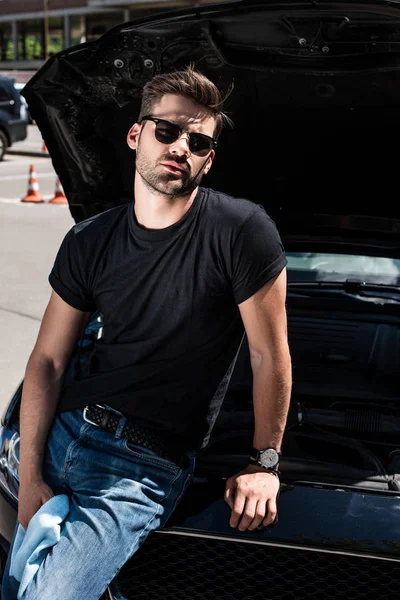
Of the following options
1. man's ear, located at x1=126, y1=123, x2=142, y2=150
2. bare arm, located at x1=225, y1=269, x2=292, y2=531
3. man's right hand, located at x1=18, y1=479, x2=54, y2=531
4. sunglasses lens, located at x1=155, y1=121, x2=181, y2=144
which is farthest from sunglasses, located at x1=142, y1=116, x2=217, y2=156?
man's right hand, located at x1=18, y1=479, x2=54, y2=531

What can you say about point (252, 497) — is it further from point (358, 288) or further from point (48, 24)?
point (48, 24)

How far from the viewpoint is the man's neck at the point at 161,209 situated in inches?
87.0

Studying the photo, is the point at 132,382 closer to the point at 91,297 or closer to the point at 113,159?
the point at 91,297

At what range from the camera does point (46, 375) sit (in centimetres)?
229

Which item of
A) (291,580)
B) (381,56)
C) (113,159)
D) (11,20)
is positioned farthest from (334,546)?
(11,20)

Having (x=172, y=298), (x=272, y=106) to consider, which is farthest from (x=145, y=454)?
(x=272, y=106)

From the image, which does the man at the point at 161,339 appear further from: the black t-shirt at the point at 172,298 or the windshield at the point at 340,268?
the windshield at the point at 340,268

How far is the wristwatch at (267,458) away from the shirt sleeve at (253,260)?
0.40m

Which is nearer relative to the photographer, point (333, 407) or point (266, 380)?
point (266, 380)

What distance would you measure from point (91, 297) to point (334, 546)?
93 cm

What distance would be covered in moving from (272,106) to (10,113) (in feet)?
48.2

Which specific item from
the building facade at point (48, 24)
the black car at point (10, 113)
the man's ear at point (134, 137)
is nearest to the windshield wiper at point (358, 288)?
the man's ear at point (134, 137)

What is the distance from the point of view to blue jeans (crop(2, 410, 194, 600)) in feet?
6.39

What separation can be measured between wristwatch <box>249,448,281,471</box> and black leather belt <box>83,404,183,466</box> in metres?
0.22
